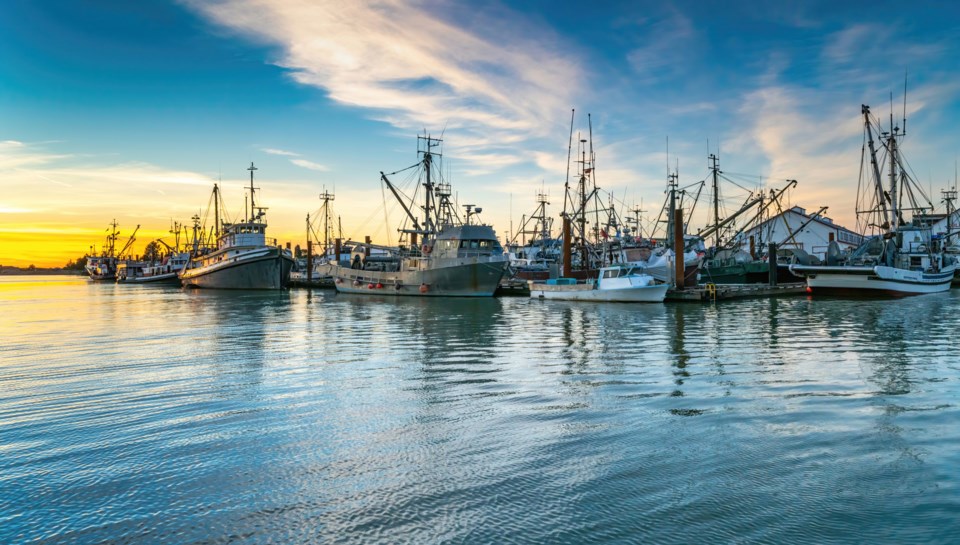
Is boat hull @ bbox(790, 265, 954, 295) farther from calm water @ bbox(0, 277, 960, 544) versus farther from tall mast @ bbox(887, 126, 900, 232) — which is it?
calm water @ bbox(0, 277, 960, 544)

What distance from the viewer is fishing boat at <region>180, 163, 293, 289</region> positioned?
75062 mm

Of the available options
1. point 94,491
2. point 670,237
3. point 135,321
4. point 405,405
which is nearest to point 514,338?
point 405,405

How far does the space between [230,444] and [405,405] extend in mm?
3330

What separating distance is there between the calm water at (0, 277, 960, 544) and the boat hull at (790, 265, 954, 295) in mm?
30228

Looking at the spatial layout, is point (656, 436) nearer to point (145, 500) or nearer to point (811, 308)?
point (145, 500)

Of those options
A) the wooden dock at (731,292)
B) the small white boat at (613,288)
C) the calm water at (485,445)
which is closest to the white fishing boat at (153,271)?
the small white boat at (613,288)

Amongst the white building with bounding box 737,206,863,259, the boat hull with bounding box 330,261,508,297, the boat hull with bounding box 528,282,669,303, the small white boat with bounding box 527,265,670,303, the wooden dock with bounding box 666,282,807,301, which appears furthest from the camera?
the white building with bounding box 737,206,863,259

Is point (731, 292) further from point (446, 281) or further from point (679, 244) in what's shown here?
point (446, 281)

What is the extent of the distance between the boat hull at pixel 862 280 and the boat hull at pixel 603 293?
14.0 m

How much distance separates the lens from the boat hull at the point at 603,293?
40031mm

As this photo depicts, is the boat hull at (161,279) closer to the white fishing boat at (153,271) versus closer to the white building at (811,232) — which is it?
the white fishing boat at (153,271)

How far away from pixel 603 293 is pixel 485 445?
35115 mm

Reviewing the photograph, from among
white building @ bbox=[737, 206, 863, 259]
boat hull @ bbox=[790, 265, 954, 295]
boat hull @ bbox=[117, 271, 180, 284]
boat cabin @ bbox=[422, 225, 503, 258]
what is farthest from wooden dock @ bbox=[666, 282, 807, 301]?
boat hull @ bbox=[117, 271, 180, 284]

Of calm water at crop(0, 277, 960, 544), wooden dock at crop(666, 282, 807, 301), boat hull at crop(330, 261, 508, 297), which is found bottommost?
calm water at crop(0, 277, 960, 544)
